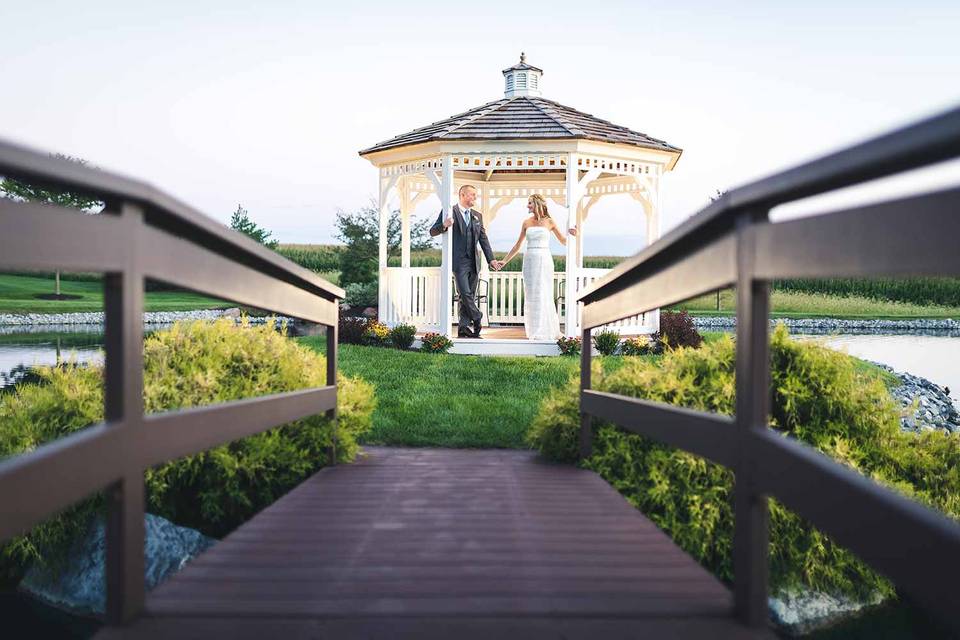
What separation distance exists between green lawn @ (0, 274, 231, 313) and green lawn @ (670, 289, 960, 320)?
2296 centimetres

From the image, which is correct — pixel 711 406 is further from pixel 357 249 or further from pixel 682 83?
pixel 357 249

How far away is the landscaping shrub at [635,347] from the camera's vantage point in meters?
13.8

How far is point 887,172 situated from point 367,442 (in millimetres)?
5614

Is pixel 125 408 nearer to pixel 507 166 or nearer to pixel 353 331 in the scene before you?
pixel 507 166

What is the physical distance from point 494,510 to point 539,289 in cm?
1029

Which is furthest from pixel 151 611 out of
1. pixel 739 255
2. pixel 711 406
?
pixel 711 406

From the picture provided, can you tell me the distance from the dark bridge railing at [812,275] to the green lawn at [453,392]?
4039mm

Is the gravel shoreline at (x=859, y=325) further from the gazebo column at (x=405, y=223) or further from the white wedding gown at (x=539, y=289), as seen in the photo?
the white wedding gown at (x=539, y=289)

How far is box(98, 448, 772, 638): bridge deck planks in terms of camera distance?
7.56 ft

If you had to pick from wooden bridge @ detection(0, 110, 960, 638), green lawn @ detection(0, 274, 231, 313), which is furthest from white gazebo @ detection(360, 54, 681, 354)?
green lawn @ detection(0, 274, 231, 313)

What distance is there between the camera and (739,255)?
7.61 ft

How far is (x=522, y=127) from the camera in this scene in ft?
48.0

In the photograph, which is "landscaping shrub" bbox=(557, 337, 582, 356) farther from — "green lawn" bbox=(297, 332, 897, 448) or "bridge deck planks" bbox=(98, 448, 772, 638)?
"bridge deck planks" bbox=(98, 448, 772, 638)

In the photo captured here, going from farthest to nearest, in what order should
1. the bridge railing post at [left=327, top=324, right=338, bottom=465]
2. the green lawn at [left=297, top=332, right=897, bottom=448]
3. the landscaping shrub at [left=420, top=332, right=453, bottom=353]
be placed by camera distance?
the landscaping shrub at [left=420, top=332, right=453, bottom=353] < the green lawn at [left=297, top=332, right=897, bottom=448] < the bridge railing post at [left=327, top=324, right=338, bottom=465]
